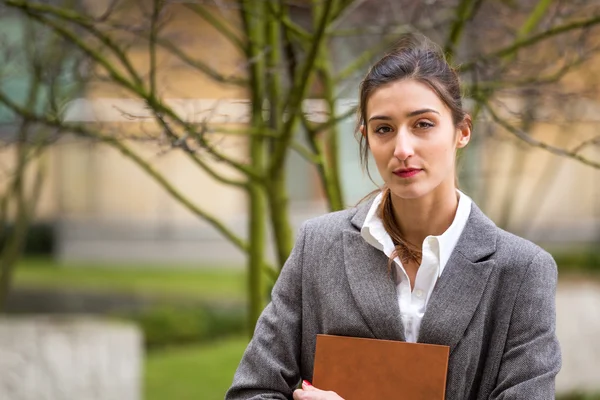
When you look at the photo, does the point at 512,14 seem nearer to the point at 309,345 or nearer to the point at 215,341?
the point at 309,345

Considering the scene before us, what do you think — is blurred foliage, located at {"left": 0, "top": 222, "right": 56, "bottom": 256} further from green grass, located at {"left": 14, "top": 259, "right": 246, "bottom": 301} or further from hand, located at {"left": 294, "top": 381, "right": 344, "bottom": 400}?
hand, located at {"left": 294, "top": 381, "right": 344, "bottom": 400}

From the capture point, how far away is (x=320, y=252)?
2.48m

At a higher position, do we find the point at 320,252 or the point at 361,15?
the point at 361,15

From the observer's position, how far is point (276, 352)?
2439mm

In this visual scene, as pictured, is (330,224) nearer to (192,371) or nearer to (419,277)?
(419,277)

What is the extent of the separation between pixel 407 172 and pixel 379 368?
440 mm

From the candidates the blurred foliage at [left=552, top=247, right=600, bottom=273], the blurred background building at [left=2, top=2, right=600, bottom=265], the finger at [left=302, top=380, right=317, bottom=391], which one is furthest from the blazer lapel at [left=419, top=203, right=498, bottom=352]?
the blurred background building at [left=2, top=2, right=600, bottom=265]

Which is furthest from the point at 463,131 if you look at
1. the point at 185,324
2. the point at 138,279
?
the point at 138,279

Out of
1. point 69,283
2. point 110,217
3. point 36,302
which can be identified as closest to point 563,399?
point 36,302

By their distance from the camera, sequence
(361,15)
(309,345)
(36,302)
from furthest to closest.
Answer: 1. (36,302)
2. (361,15)
3. (309,345)

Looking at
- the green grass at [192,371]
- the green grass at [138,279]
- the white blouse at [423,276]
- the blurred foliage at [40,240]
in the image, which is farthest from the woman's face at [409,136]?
the blurred foliage at [40,240]

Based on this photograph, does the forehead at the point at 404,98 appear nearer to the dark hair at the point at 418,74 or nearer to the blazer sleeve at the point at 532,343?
the dark hair at the point at 418,74

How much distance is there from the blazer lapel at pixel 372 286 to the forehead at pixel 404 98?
0.32 metres

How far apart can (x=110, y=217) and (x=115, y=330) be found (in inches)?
426
